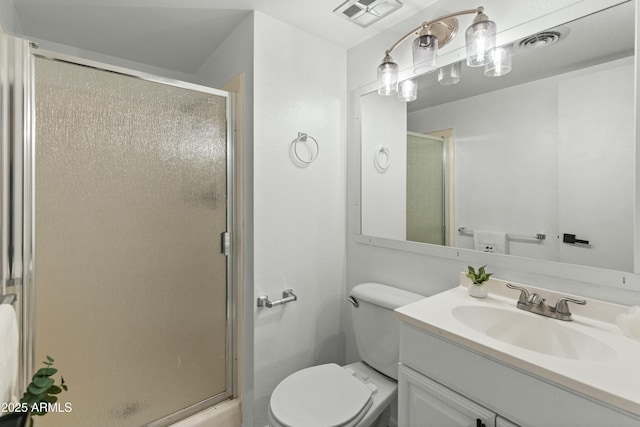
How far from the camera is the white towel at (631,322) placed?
0.86 meters

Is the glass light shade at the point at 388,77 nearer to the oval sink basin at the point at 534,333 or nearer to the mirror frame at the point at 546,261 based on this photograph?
the mirror frame at the point at 546,261

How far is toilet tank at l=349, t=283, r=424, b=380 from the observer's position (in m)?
1.37

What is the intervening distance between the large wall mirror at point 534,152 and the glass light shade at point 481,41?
13cm

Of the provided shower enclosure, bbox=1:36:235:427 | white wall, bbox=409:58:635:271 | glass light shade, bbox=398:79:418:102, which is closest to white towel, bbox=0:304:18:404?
shower enclosure, bbox=1:36:235:427

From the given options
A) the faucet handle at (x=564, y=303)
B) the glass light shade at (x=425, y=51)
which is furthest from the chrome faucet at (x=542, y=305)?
the glass light shade at (x=425, y=51)

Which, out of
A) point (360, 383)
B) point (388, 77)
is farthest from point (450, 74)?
point (360, 383)

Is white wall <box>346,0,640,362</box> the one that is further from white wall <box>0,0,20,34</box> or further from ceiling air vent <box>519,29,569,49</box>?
white wall <box>0,0,20,34</box>

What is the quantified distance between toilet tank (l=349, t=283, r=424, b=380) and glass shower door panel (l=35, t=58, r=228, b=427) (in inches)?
29.1

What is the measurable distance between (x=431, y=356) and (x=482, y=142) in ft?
3.06

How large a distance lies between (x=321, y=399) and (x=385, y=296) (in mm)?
531

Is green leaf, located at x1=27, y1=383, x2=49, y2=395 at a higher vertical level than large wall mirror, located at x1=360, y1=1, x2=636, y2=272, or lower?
lower

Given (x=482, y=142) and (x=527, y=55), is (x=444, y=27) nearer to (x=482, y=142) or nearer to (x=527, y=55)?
(x=527, y=55)

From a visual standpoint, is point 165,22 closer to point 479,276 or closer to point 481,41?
point 481,41

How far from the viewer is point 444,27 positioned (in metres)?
1.33
